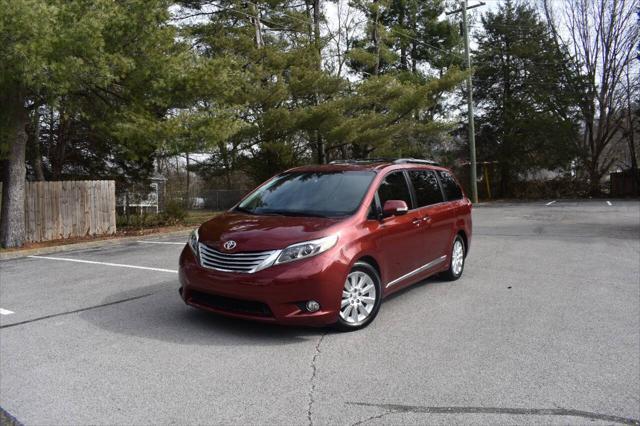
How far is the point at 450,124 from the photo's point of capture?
29094 millimetres

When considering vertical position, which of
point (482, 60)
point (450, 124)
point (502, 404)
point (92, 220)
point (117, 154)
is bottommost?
point (502, 404)

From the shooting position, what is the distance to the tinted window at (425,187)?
21.3ft

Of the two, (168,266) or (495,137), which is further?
(495,137)

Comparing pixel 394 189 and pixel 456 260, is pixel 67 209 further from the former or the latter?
pixel 394 189

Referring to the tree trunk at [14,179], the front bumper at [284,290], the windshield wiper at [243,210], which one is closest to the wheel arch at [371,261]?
the front bumper at [284,290]

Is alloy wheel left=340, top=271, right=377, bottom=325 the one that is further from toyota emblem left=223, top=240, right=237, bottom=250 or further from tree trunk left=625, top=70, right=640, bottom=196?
tree trunk left=625, top=70, right=640, bottom=196

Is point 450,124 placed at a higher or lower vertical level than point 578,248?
higher

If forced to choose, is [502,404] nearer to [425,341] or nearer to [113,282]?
[425,341]

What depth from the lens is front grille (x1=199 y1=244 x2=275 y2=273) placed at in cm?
456

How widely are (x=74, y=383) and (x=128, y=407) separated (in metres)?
0.68

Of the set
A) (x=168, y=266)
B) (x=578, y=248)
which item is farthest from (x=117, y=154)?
(x=578, y=248)

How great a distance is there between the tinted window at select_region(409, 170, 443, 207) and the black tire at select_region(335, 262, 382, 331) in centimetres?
158

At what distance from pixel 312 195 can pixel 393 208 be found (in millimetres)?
928

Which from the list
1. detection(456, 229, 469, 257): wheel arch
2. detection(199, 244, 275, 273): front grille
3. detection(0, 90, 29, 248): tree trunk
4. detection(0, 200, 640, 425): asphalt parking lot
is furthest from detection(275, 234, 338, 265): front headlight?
detection(0, 90, 29, 248): tree trunk
